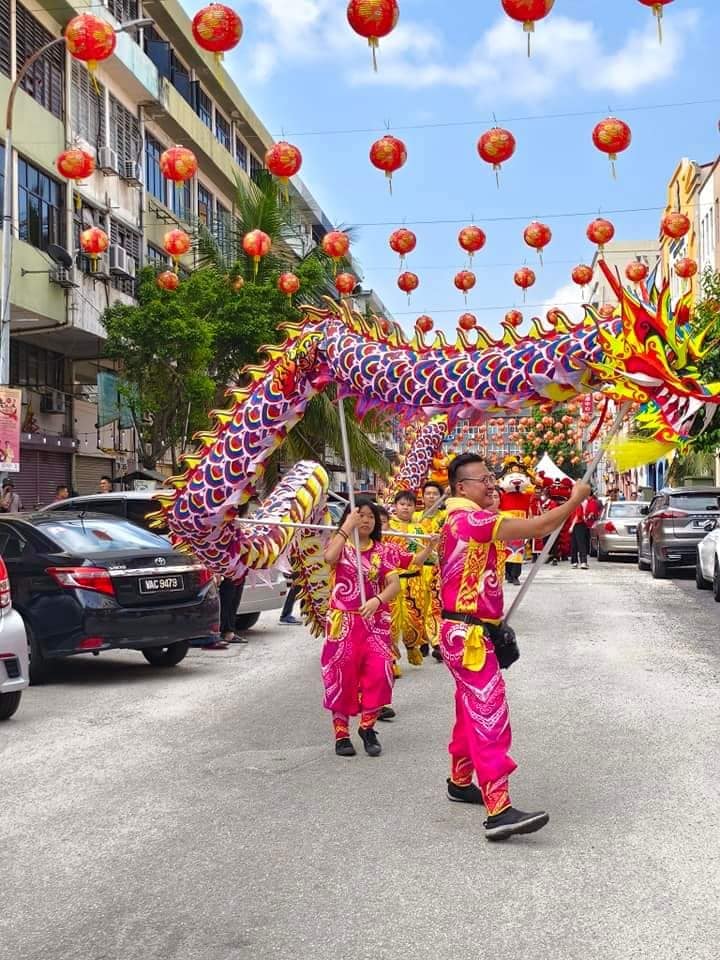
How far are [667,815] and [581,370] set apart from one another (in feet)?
7.93

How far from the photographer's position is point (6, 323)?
61.9ft

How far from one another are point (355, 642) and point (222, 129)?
38.1 m

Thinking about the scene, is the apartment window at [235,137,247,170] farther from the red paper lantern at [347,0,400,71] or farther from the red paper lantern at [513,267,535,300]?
the red paper lantern at [347,0,400,71]

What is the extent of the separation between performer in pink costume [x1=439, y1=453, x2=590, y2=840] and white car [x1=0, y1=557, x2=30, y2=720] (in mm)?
3634

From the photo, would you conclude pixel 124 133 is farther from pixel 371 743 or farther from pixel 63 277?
pixel 371 743

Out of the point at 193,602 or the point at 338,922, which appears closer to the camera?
the point at 338,922

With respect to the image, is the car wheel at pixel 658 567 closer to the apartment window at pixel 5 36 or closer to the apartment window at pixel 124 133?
the apartment window at pixel 5 36

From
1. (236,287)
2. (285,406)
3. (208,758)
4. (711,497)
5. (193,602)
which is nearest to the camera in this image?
(208,758)

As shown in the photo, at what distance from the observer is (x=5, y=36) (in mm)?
23750

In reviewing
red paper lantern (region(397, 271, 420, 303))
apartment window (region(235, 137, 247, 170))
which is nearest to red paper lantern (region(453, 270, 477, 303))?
red paper lantern (region(397, 271, 420, 303))

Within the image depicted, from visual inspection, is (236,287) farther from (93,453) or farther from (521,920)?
(521,920)

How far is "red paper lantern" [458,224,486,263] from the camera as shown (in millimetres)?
19328

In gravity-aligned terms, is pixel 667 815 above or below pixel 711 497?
below

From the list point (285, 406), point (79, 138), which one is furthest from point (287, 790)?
point (79, 138)
